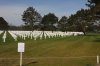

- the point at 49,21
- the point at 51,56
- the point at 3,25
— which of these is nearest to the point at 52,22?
the point at 49,21

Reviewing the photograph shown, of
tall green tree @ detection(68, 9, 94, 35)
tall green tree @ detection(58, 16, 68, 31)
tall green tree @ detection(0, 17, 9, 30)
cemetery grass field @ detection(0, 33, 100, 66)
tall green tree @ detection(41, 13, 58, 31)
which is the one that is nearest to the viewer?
cemetery grass field @ detection(0, 33, 100, 66)

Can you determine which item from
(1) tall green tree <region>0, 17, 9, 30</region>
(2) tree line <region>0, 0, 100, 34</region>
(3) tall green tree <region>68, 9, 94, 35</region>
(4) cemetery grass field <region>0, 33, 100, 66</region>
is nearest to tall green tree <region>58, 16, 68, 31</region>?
(2) tree line <region>0, 0, 100, 34</region>

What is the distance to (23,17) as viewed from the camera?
14150 cm

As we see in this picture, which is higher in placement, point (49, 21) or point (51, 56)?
point (49, 21)

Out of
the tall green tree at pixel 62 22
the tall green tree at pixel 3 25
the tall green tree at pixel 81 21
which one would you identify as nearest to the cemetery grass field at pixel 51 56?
the tall green tree at pixel 81 21

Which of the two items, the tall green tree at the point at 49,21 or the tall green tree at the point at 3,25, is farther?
the tall green tree at the point at 3,25

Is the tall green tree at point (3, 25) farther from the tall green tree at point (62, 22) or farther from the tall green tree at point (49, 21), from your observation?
the tall green tree at point (62, 22)

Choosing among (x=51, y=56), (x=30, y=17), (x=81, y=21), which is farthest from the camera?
(x=30, y=17)

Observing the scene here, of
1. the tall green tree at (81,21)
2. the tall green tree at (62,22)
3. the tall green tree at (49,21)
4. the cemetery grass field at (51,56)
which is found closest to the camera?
the cemetery grass field at (51,56)

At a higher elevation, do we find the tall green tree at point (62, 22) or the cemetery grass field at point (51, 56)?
the tall green tree at point (62, 22)

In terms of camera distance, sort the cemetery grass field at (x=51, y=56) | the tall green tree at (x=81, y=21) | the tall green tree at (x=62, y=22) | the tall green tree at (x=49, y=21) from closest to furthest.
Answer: the cemetery grass field at (x=51, y=56) < the tall green tree at (x=81, y=21) < the tall green tree at (x=49, y=21) < the tall green tree at (x=62, y=22)

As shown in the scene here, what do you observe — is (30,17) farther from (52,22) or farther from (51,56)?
(51,56)

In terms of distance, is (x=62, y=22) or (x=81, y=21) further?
(x=62, y=22)

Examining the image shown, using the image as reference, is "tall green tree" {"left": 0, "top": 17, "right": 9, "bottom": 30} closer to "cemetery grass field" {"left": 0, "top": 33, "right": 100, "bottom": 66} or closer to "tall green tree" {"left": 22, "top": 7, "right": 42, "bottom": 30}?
"tall green tree" {"left": 22, "top": 7, "right": 42, "bottom": 30}
